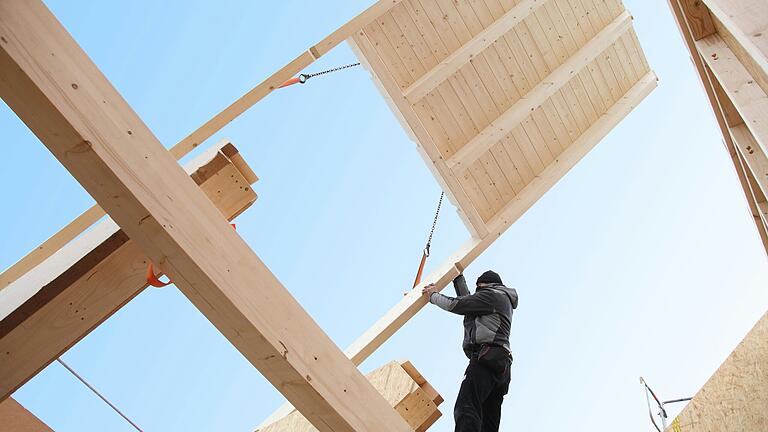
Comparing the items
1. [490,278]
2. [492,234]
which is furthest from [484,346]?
[492,234]

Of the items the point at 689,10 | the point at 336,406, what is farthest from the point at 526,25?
the point at 336,406

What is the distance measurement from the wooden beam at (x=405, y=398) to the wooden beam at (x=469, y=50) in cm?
154

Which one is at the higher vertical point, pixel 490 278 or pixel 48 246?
pixel 48 246

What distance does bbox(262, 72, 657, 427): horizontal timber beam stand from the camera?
11.4 feet

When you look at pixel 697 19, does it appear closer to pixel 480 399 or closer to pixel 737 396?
pixel 737 396

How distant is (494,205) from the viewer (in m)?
4.20

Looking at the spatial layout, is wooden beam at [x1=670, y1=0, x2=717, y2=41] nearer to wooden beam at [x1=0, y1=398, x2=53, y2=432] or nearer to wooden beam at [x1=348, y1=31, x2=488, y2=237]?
wooden beam at [x1=348, y1=31, x2=488, y2=237]

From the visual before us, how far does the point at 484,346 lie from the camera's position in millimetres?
3574

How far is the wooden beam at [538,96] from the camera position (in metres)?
4.10

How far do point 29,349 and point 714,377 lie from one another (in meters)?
2.57

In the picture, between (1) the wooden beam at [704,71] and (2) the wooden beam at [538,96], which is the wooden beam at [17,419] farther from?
(1) the wooden beam at [704,71]

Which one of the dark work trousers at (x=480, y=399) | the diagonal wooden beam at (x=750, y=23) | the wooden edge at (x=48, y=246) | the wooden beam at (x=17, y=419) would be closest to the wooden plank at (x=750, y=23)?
the diagonal wooden beam at (x=750, y=23)

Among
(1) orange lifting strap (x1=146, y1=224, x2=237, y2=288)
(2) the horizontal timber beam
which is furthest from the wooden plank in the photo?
(2) the horizontal timber beam

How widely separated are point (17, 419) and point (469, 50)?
9.33 feet
